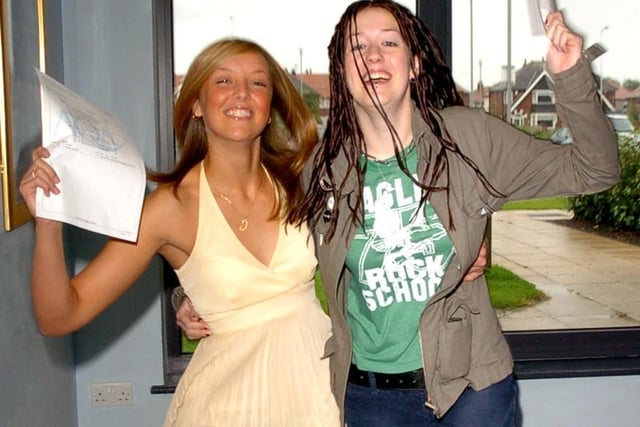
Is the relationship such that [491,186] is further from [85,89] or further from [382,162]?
[85,89]

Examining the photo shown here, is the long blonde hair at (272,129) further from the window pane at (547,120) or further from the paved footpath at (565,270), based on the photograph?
the paved footpath at (565,270)

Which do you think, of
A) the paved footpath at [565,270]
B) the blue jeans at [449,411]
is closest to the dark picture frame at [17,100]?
the blue jeans at [449,411]

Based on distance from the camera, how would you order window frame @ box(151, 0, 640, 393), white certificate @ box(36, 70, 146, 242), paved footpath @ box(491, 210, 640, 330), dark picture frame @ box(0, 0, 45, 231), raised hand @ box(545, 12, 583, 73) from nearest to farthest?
raised hand @ box(545, 12, 583, 73) < white certificate @ box(36, 70, 146, 242) < dark picture frame @ box(0, 0, 45, 231) < window frame @ box(151, 0, 640, 393) < paved footpath @ box(491, 210, 640, 330)

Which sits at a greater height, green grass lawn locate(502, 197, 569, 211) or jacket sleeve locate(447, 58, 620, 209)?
jacket sleeve locate(447, 58, 620, 209)

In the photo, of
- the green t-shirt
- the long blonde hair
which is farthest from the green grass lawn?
the green t-shirt

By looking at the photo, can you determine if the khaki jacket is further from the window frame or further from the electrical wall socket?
the electrical wall socket

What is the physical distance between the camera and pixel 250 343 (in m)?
1.60

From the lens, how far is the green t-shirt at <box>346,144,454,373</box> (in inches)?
55.9

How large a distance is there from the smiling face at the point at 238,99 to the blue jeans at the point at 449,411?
0.58 metres

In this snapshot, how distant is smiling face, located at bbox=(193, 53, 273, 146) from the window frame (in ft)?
3.19

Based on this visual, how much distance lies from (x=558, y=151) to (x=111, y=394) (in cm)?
188

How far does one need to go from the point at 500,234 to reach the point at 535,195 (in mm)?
1497

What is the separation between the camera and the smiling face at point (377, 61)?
140 cm

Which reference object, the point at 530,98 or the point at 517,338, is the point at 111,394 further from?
the point at 530,98
